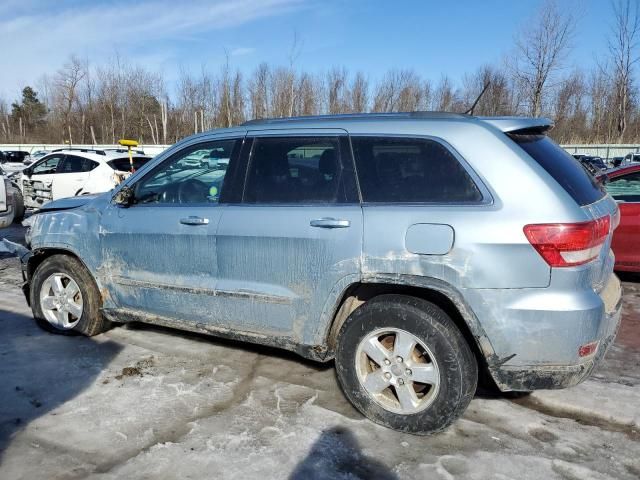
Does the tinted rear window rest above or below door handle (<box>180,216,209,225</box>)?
above

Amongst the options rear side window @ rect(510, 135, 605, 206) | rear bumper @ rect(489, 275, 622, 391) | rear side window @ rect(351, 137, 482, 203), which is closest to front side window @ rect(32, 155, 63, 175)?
rear side window @ rect(351, 137, 482, 203)

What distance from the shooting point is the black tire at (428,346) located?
9.37 feet

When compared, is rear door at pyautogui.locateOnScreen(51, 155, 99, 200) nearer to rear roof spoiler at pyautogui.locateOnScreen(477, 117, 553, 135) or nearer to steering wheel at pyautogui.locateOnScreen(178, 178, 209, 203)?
steering wheel at pyautogui.locateOnScreen(178, 178, 209, 203)

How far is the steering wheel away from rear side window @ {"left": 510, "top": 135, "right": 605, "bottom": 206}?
2.15 metres

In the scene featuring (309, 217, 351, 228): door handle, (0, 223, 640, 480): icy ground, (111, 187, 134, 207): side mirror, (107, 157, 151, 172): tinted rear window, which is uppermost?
(107, 157, 151, 172): tinted rear window

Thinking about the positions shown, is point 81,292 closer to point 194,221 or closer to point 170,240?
point 170,240

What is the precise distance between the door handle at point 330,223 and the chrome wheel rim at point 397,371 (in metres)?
0.66

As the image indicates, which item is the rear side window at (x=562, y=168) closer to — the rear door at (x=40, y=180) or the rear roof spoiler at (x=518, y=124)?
the rear roof spoiler at (x=518, y=124)

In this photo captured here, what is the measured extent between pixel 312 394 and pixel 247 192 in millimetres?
1462

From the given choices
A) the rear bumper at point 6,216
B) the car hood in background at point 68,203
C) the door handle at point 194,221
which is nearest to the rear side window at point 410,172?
the door handle at point 194,221

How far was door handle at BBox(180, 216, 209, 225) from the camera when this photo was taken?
11.8 feet

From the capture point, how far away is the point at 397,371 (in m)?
3.04

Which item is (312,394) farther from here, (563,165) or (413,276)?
(563,165)

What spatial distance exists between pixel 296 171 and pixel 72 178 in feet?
35.1
